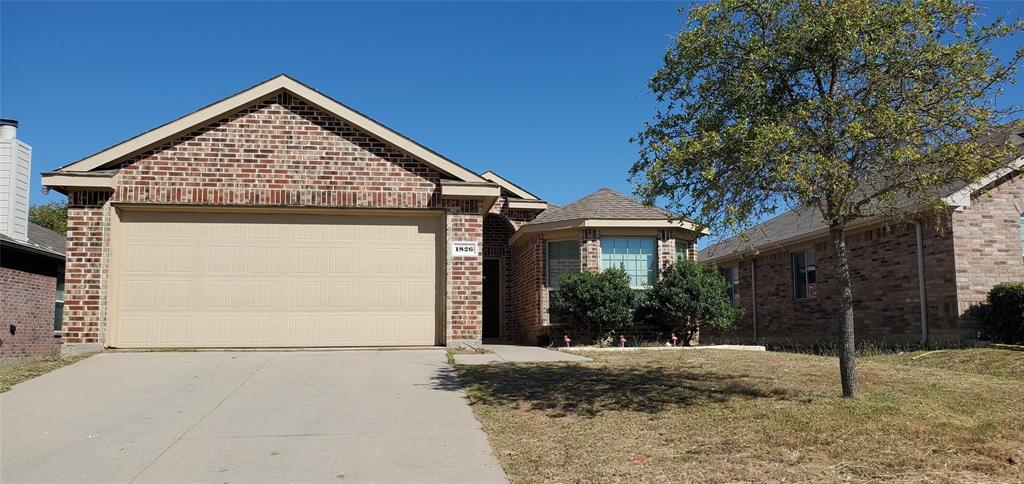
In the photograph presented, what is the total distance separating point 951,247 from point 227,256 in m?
13.5

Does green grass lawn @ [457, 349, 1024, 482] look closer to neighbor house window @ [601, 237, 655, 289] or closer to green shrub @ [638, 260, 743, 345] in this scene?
green shrub @ [638, 260, 743, 345]

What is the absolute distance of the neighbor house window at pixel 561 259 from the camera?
16656 millimetres

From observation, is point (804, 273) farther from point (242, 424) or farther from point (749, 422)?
point (242, 424)

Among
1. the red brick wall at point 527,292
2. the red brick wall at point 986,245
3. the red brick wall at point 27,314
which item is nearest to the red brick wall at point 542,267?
the red brick wall at point 527,292

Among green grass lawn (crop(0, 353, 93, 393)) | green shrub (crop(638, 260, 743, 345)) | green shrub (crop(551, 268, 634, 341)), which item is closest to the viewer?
green grass lawn (crop(0, 353, 93, 393))

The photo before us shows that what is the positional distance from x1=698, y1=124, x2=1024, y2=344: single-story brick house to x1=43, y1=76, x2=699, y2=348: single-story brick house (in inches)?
223

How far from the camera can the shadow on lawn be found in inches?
323

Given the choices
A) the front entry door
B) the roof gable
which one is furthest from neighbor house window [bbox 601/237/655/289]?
the roof gable

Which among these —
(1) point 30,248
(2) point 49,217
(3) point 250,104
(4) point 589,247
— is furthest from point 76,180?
(2) point 49,217

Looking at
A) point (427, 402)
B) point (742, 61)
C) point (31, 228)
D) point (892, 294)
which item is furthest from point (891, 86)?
point (31, 228)

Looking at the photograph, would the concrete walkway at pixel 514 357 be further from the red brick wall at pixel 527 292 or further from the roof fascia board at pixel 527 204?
the roof fascia board at pixel 527 204

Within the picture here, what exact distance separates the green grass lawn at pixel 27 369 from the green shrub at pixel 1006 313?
15772 millimetres

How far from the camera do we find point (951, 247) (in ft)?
46.8

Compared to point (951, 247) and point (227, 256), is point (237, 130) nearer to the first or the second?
point (227, 256)
